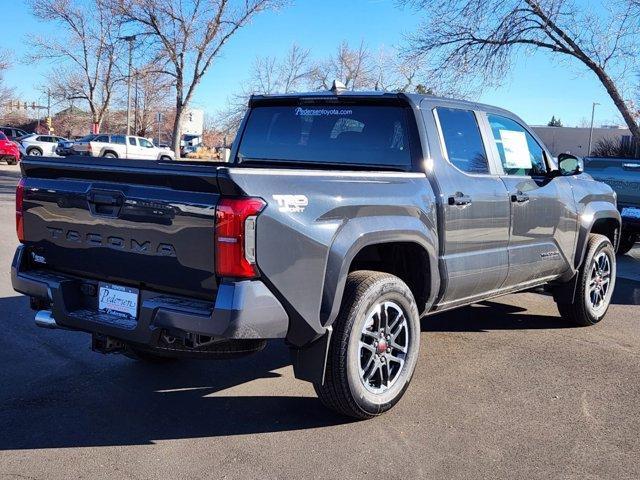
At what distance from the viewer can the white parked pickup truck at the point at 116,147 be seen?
34.4m

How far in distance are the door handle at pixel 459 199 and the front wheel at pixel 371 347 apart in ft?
2.60

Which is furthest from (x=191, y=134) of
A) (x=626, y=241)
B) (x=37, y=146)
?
(x=626, y=241)

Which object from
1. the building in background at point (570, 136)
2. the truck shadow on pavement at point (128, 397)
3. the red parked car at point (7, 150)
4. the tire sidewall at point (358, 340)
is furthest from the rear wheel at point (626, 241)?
the building in background at point (570, 136)

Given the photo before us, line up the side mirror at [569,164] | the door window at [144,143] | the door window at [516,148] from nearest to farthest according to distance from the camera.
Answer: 1. the door window at [516,148]
2. the side mirror at [569,164]
3. the door window at [144,143]

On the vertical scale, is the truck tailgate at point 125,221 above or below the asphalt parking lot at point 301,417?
above

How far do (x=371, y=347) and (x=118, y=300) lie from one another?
1.52m

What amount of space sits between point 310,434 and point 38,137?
37.5 meters

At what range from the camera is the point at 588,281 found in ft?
20.9

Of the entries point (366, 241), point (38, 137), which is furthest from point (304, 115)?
point (38, 137)

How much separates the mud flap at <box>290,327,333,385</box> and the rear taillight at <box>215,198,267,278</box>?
2.25ft

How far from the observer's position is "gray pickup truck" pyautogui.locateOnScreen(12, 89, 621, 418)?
329cm

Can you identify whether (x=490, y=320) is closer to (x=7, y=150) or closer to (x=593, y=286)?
(x=593, y=286)

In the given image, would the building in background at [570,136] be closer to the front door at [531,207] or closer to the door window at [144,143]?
the door window at [144,143]

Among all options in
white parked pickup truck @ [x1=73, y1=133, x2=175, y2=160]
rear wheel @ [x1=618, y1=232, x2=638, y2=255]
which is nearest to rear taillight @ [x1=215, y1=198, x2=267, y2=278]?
rear wheel @ [x1=618, y1=232, x2=638, y2=255]
